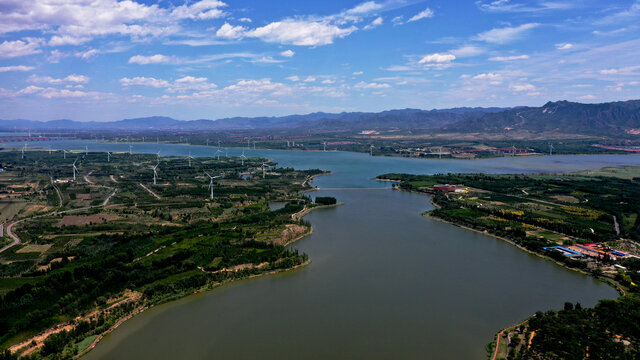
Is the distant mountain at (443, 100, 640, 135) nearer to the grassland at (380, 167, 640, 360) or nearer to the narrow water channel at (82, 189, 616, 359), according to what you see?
the grassland at (380, 167, 640, 360)

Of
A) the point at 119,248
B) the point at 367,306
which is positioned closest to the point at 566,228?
the point at 367,306

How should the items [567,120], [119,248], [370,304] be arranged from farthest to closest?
1. [567,120]
2. [119,248]
3. [370,304]

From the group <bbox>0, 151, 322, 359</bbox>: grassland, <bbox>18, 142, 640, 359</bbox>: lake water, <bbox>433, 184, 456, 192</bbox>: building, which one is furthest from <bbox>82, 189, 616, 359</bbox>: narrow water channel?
<bbox>433, 184, 456, 192</bbox>: building

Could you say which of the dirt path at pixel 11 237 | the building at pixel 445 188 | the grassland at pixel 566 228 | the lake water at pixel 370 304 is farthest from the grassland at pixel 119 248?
the building at pixel 445 188

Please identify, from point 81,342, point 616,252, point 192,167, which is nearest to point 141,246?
point 81,342

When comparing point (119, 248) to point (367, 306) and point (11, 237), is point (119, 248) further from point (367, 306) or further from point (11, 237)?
point (367, 306)

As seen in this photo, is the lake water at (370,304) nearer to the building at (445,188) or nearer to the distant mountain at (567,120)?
the building at (445,188)

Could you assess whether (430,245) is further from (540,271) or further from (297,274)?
(297,274)
